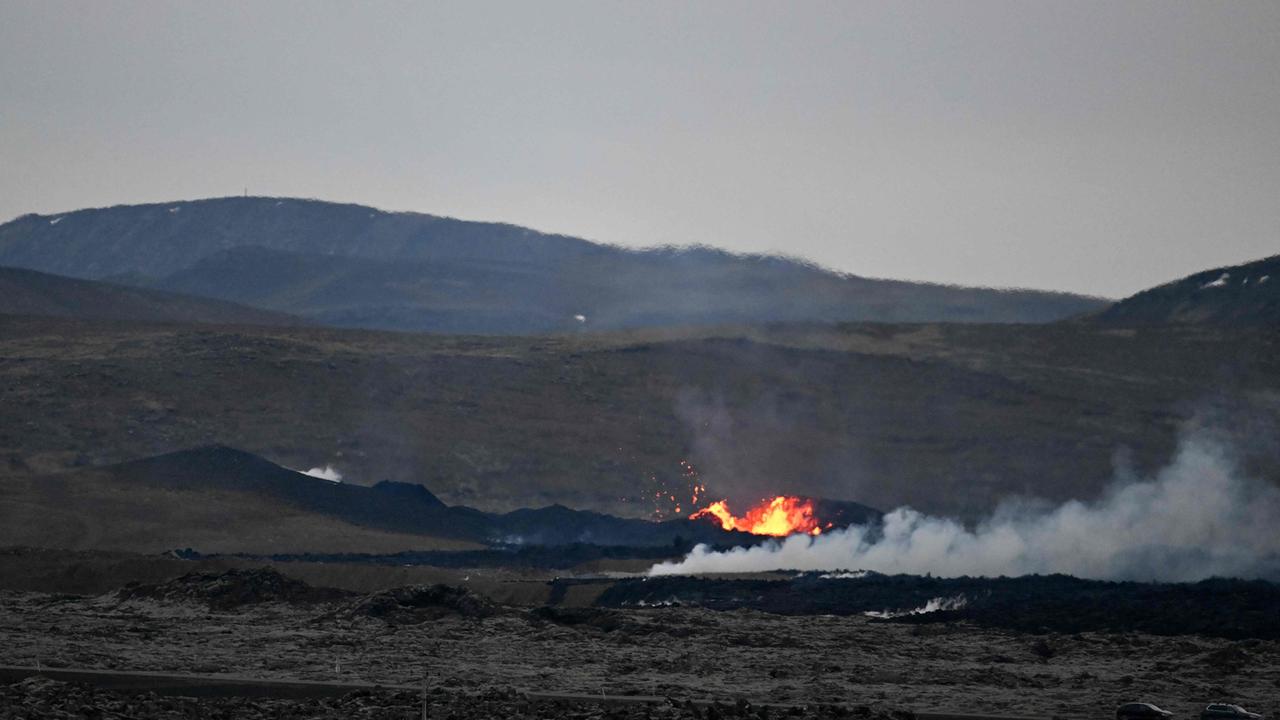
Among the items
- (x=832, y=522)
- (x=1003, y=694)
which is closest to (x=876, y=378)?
(x=832, y=522)

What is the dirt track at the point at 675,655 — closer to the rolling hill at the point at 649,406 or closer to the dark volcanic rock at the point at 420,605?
the dark volcanic rock at the point at 420,605

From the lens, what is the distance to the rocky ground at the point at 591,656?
4484 cm

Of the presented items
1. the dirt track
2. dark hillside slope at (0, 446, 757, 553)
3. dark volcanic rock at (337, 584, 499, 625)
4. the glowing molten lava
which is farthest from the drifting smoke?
dark volcanic rock at (337, 584, 499, 625)

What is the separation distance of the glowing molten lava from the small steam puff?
20.0ft

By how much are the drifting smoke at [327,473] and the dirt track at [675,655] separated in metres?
72.4

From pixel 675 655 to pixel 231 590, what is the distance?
2125cm

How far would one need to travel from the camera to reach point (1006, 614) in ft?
216

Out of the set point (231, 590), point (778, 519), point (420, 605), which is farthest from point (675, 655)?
point (778, 519)

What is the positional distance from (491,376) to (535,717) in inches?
5123

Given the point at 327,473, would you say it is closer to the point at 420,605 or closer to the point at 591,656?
the point at 420,605

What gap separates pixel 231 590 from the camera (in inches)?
2704

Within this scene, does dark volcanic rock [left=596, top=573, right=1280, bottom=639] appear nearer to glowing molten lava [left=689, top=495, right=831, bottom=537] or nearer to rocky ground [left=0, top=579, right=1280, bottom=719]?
rocky ground [left=0, top=579, right=1280, bottom=719]

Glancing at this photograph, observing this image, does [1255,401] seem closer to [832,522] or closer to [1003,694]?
[832,522]

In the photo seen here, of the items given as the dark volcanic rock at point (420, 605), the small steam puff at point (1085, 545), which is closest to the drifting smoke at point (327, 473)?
the small steam puff at point (1085, 545)
